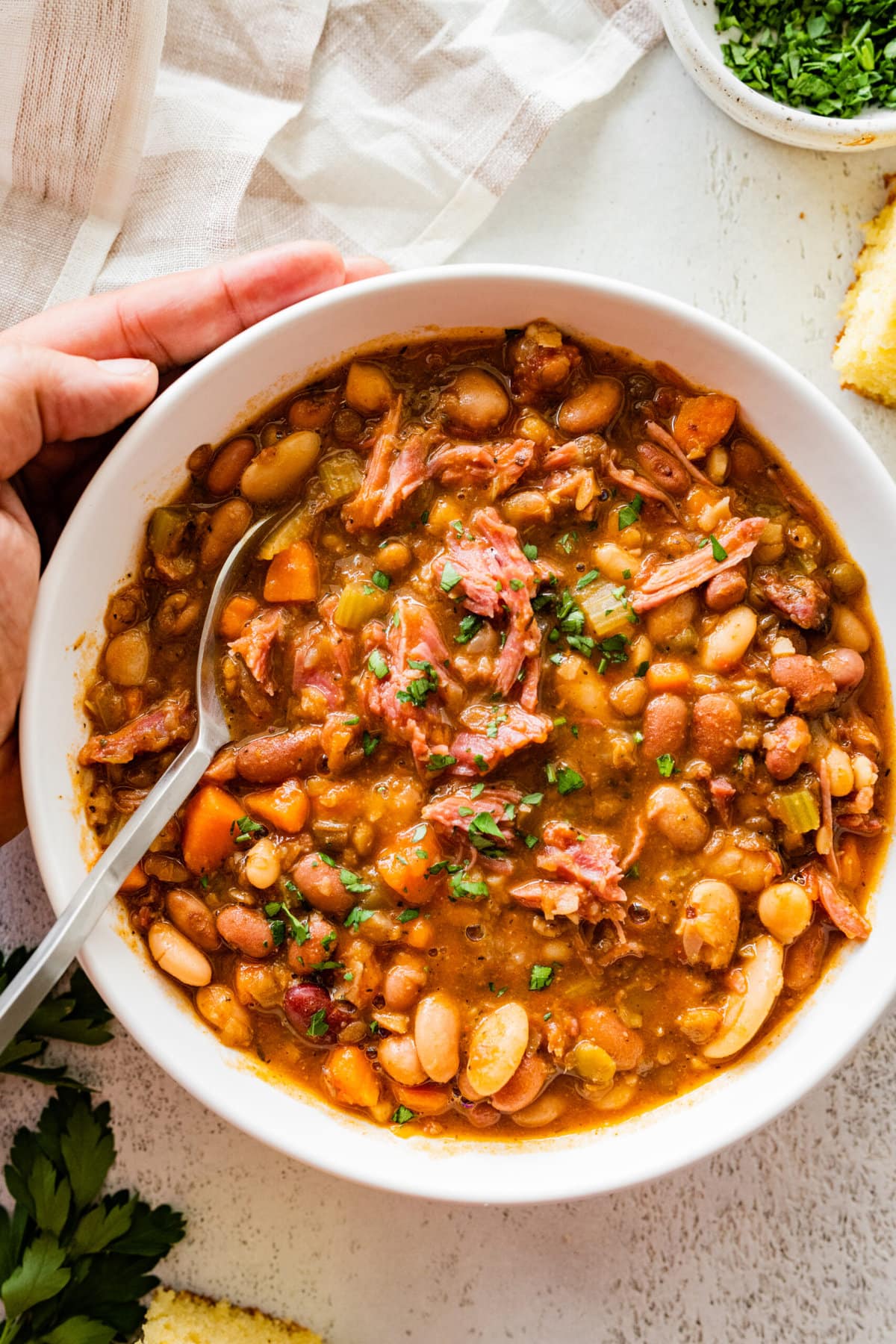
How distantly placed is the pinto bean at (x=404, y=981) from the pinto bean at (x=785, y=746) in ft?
3.75

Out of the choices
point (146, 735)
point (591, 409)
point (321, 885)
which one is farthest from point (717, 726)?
point (146, 735)

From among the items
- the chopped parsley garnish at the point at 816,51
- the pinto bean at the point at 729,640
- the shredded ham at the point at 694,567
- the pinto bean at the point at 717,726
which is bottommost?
the pinto bean at the point at 717,726

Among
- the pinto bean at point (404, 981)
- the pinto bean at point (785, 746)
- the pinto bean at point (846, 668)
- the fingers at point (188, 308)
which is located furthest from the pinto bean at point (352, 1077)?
the fingers at point (188, 308)

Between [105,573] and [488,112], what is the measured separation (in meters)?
1.96

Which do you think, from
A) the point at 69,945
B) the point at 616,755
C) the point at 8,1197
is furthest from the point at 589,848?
the point at 8,1197

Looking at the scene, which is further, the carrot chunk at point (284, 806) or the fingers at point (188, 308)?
the fingers at point (188, 308)

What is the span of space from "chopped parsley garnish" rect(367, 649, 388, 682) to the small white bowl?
2.15m

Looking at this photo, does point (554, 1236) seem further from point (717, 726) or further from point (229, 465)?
point (229, 465)

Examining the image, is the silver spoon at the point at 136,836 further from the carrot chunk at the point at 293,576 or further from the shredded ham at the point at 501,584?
the shredded ham at the point at 501,584

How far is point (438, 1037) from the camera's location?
321 cm

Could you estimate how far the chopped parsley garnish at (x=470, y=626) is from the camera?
3.29 meters

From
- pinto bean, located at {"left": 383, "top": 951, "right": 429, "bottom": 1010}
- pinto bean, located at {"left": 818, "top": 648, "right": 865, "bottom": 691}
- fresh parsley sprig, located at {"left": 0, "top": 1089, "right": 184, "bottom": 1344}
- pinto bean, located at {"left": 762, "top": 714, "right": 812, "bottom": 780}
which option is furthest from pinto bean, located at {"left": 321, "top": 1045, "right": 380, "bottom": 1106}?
pinto bean, located at {"left": 818, "top": 648, "right": 865, "bottom": 691}

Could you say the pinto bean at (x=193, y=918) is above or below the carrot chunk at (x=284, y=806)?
below

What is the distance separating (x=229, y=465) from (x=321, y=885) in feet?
4.07
